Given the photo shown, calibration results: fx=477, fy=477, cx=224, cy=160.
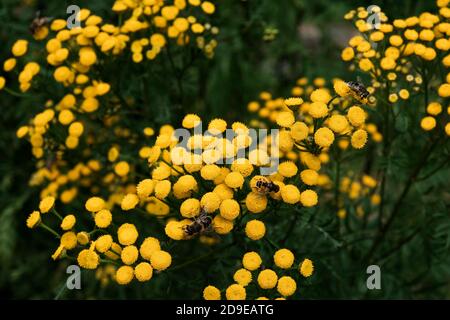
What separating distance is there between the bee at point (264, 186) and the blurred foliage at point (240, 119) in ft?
1.88

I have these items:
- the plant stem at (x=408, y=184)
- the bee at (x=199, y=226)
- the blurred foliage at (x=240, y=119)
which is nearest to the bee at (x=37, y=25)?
the blurred foliage at (x=240, y=119)

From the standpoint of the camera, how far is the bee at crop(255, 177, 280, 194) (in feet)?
7.24

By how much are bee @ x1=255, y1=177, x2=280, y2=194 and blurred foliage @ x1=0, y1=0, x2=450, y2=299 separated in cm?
57

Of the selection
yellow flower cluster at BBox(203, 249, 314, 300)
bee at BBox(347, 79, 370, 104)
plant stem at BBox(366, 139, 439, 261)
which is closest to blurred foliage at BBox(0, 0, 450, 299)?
plant stem at BBox(366, 139, 439, 261)

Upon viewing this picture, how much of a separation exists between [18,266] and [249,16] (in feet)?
11.0

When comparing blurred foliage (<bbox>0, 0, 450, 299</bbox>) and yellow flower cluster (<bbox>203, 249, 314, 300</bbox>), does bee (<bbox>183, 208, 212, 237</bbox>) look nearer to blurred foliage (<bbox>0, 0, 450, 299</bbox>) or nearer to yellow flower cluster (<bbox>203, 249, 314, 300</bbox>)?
yellow flower cluster (<bbox>203, 249, 314, 300</bbox>)

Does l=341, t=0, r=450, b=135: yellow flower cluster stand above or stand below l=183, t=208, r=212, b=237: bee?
above

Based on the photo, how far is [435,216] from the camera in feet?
10.2

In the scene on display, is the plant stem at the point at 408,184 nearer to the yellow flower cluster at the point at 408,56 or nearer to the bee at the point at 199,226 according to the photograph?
the yellow flower cluster at the point at 408,56

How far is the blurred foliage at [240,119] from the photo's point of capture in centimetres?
327

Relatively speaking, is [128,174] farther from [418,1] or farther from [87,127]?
[418,1]
